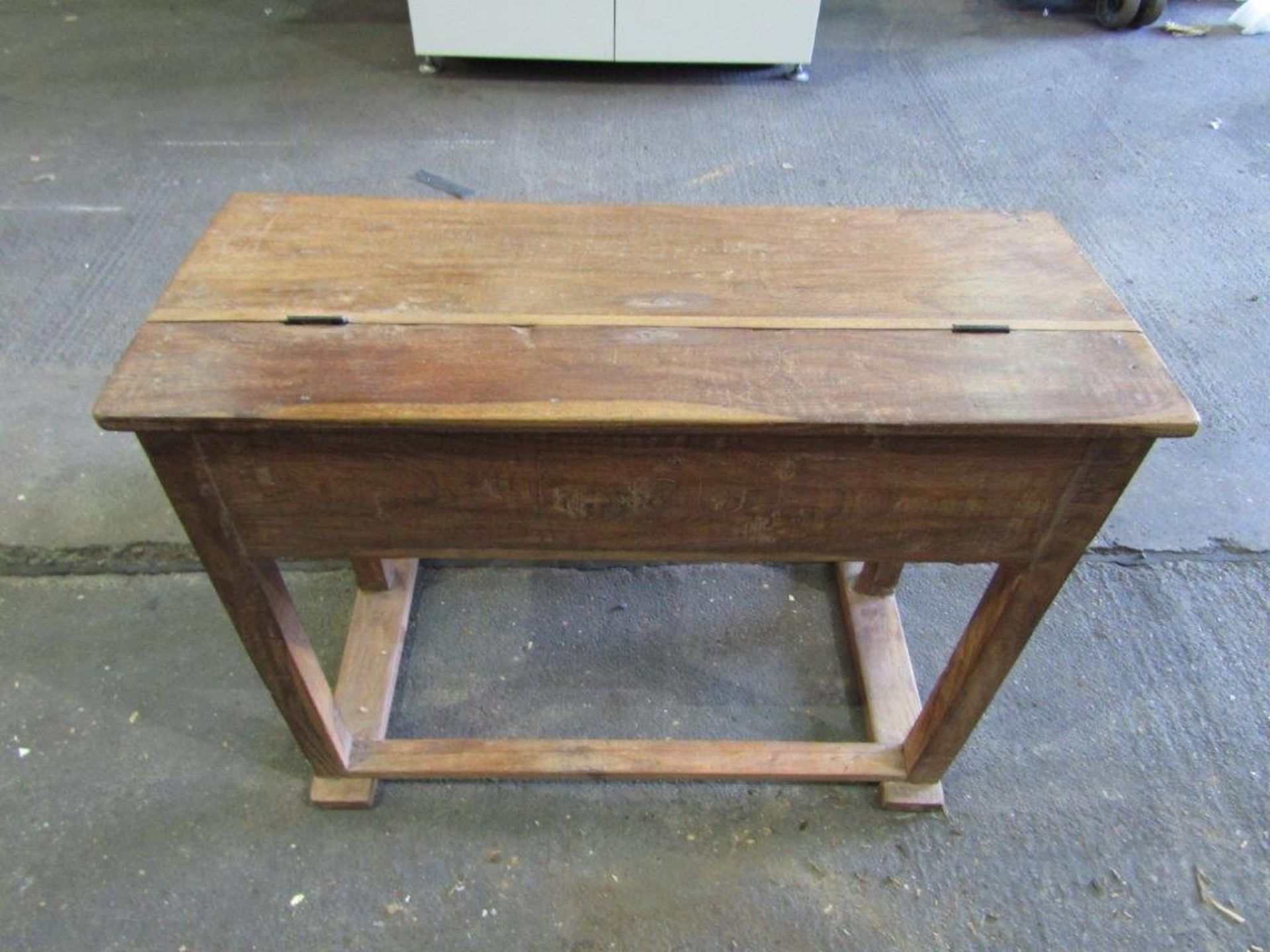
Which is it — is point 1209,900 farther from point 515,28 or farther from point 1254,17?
point 1254,17

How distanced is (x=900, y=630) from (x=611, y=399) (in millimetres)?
828

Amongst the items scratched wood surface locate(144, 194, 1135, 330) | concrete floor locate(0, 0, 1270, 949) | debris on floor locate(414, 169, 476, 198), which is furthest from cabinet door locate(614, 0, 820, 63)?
scratched wood surface locate(144, 194, 1135, 330)

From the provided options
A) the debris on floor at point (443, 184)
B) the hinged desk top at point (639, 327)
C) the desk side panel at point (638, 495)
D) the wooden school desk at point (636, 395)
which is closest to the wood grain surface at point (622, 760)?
the wooden school desk at point (636, 395)

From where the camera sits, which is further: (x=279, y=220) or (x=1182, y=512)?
(x=1182, y=512)

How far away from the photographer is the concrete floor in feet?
3.67

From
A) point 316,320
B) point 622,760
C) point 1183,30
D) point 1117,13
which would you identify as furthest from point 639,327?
point 1183,30

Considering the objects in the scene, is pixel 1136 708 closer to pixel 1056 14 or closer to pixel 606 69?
pixel 606 69

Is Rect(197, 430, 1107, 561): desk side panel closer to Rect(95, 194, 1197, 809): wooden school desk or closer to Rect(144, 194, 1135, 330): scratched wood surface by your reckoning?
Rect(95, 194, 1197, 809): wooden school desk

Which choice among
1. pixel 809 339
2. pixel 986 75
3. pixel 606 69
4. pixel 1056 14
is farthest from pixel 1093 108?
pixel 809 339

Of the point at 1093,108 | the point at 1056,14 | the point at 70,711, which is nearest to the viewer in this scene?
the point at 70,711

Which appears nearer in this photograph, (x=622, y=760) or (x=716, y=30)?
(x=622, y=760)

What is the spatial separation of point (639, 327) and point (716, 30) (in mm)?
2297

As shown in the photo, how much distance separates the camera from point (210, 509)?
A: 0.81 meters

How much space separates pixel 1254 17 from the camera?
3.23 meters
